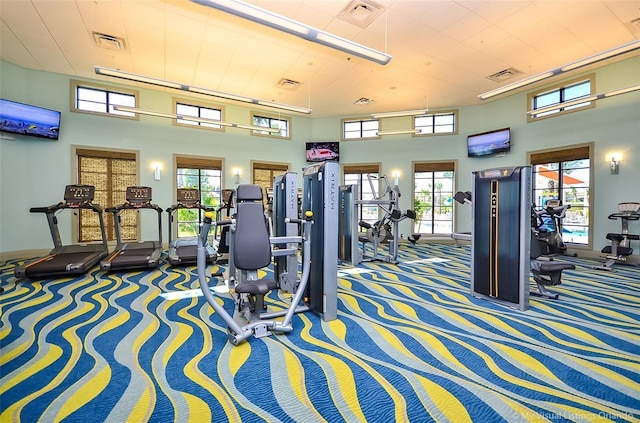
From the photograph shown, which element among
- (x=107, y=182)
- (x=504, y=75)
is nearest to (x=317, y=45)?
(x=504, y=75)

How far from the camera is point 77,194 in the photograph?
580cm

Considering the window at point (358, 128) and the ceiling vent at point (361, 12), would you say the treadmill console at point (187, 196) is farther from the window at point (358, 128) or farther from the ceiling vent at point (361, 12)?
the window at point (358, 128)

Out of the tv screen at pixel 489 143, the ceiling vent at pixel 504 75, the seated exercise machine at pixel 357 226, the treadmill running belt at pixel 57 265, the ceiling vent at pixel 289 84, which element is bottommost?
the treadmill running belt at pixel 57 265

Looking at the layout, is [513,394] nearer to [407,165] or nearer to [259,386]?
[259,386]

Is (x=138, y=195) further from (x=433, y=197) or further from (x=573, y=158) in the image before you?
(x=573, y=158)

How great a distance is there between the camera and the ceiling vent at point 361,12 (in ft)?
14.9

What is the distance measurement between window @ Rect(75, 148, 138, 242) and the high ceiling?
1.97 metres

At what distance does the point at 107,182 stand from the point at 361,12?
750 centimetres

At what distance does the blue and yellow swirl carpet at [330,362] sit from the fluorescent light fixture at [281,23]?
11.4 feet

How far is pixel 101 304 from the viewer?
12.2 feet

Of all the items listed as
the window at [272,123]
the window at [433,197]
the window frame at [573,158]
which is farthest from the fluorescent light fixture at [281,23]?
the window at [433,197]

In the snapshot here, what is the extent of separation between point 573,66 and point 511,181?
2.57m

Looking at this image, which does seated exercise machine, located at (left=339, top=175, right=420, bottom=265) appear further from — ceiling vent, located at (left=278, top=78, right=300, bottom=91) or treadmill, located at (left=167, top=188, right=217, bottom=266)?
ceiling vent, located at (left=278, top=78, right=300, bottom=91)

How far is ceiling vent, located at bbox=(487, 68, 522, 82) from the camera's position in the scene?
6894 millimetres
